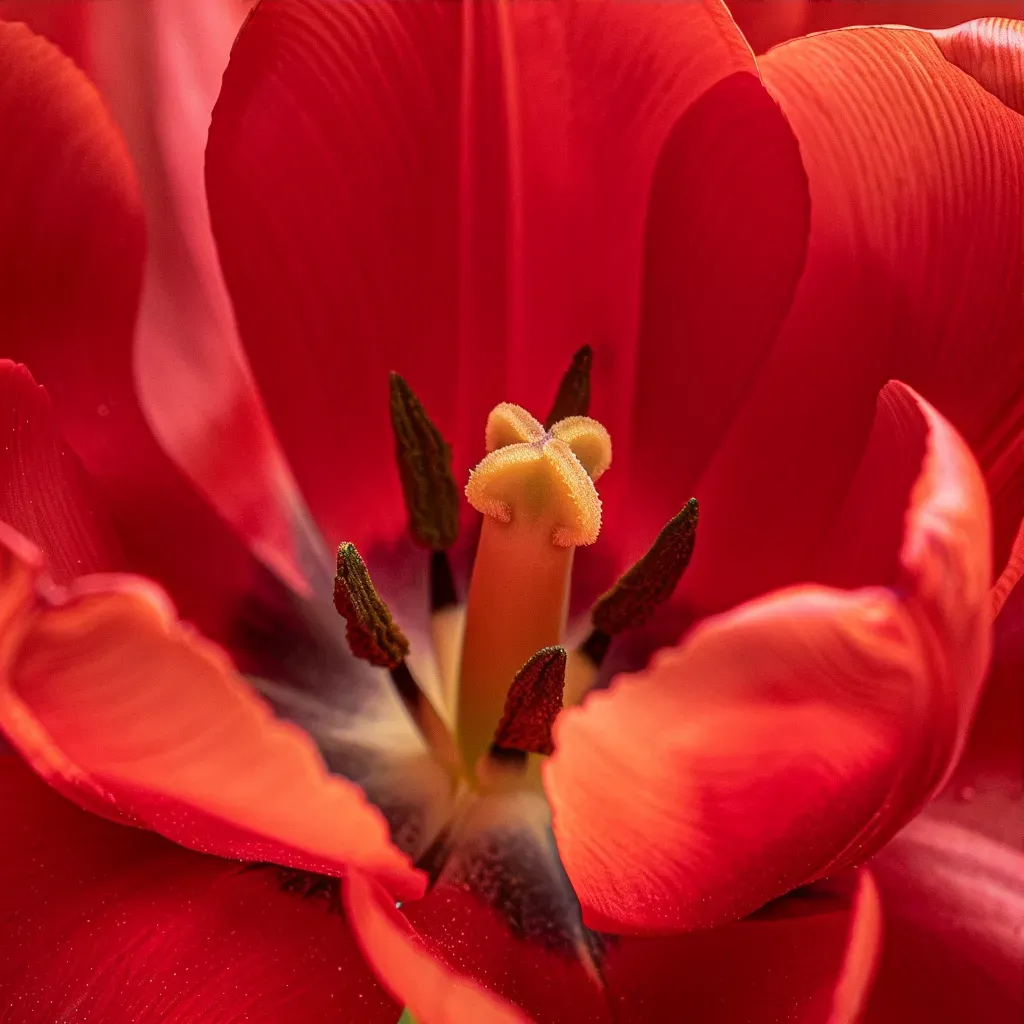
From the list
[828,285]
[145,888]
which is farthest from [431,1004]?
Result: [828,285]

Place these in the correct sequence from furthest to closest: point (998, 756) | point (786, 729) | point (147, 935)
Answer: point (998, 756) < point (147, 935) < point (786, 729)

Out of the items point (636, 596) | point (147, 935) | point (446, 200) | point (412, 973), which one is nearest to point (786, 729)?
point (412, 973)

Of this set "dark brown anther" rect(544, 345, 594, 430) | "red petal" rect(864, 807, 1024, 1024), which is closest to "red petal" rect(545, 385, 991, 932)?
"red petal" rect(864, 807, 1024, 1024)

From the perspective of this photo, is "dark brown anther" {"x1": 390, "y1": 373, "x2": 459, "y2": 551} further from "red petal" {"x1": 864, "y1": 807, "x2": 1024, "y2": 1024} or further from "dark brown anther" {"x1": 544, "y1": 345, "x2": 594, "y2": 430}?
"red petal" {"x1": 864, "y1": 807, "x2": 1024, "y2": 1024}

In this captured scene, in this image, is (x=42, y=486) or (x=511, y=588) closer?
(x=42, y=486)

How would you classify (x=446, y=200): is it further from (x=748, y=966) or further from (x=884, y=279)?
(x=748, y=966)

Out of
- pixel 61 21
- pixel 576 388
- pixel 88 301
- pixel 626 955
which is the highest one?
pixel 61 21

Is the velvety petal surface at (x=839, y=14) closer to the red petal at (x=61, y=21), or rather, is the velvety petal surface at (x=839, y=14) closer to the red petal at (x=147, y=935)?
the red petal at (x=61, y=21)
